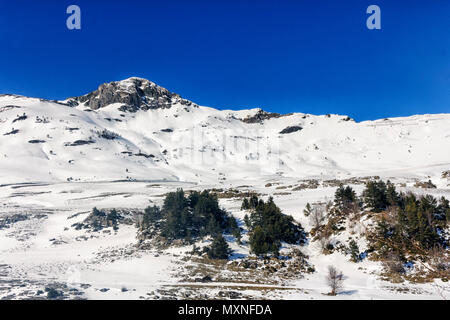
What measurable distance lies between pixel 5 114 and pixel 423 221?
217 metres

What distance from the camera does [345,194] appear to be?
38531 mm

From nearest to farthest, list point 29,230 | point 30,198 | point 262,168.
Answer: point 29,230 < point 30,198 < point 262,168

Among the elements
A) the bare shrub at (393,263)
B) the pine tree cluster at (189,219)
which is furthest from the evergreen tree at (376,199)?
the pine tree cluster at (189,219)

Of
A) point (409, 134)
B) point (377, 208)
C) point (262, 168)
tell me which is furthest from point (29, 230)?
point (409, 134)

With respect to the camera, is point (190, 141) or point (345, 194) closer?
point (345, 194)

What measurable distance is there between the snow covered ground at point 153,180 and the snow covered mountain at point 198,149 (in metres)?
0.64

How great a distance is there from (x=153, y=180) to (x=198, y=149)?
56.3 m

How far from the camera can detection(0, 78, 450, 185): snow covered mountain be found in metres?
124

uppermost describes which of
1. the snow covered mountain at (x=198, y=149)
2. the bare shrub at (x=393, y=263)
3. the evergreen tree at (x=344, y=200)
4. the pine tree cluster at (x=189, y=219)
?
the snow covered mountain at (x=198, y=149)

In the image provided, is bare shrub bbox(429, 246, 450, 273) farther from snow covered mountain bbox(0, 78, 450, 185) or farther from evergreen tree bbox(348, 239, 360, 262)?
snow covered mountain bbox(0, 78, 450, 185)

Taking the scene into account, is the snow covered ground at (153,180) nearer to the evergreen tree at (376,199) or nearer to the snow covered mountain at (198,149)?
the snow covered mountain at (198,149)

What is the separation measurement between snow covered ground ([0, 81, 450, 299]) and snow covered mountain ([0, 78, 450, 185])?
0.64 metres

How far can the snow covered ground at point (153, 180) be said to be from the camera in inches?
840
